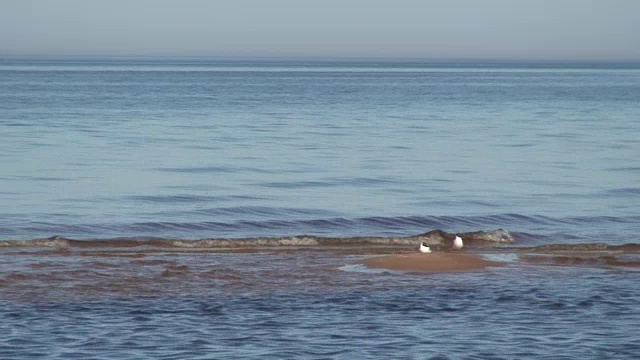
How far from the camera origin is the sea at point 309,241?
11.6 meters

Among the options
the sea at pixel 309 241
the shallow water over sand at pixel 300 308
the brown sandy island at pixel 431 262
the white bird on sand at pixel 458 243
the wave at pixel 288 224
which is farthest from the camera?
the wave at pixel 288 224

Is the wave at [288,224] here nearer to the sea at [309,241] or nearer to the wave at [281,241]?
the sea at [309,241]

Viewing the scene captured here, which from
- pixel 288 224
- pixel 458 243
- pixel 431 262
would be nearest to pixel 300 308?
pixel 431 262

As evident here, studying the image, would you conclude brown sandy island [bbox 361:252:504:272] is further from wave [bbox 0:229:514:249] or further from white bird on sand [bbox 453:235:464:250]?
wave [bbox 0:229:514:249]

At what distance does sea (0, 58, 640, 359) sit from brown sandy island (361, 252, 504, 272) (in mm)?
344

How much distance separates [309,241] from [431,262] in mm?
3585

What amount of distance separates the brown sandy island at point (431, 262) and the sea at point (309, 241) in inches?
13.6

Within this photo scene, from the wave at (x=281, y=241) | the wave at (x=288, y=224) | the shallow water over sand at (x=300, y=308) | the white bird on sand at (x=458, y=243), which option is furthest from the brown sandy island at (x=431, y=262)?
the wave at (x=288, y=224)

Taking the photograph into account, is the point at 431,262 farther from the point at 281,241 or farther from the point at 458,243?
the point at 281,241

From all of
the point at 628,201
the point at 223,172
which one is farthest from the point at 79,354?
Result: the point at 223,172

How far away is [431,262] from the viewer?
1648cm

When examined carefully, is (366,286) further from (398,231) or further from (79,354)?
(398,231)

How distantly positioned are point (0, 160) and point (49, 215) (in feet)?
34.6

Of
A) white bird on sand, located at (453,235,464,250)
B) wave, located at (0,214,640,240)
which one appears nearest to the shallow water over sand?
white bird on sand, located at (453,235,464,250)
